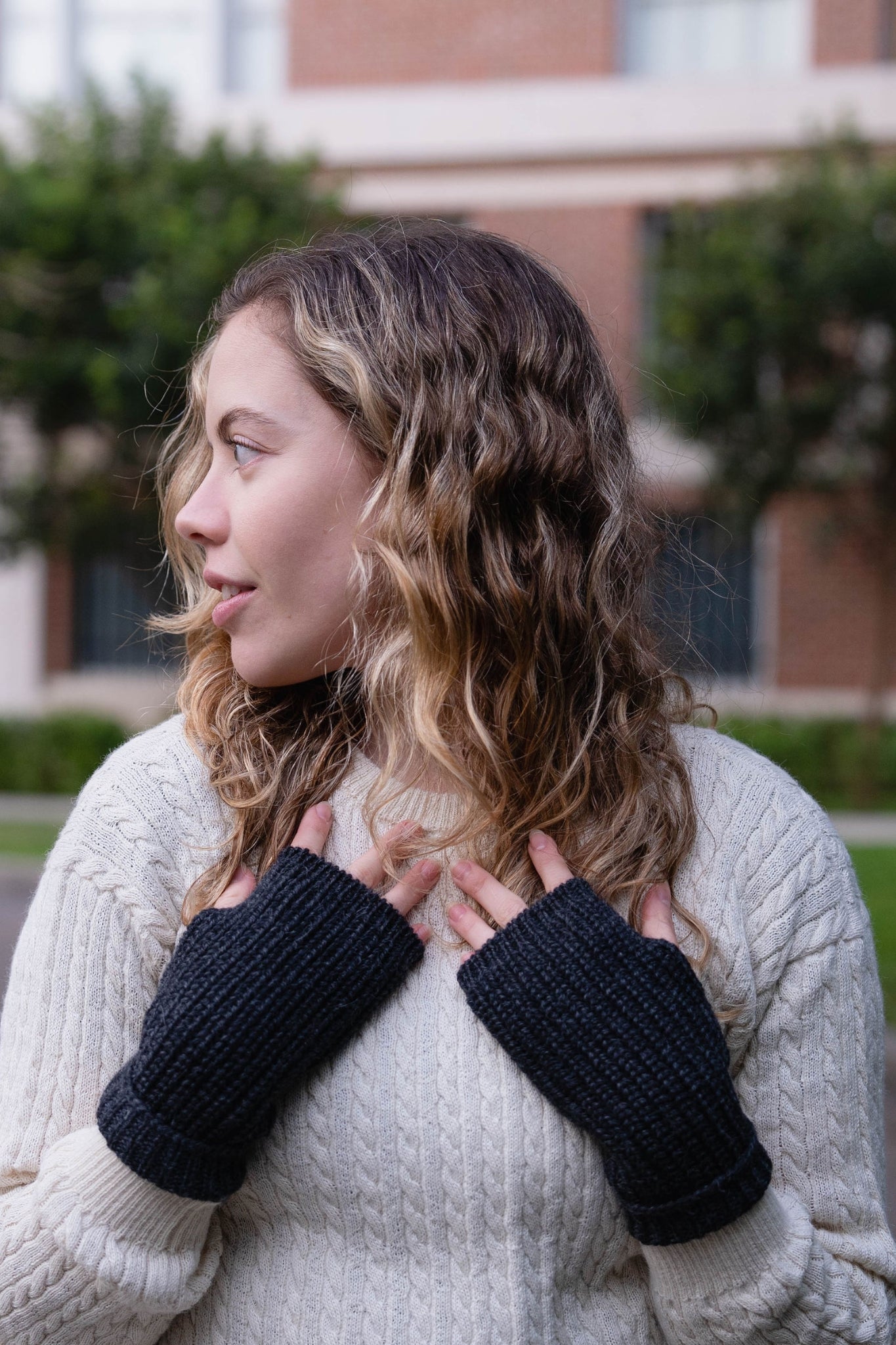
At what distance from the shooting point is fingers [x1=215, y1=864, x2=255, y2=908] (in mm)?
1460

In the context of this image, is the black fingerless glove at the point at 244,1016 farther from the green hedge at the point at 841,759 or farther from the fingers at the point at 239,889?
the green hedge at the point at 841,759

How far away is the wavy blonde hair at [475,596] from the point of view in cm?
151

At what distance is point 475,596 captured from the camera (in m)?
1.53

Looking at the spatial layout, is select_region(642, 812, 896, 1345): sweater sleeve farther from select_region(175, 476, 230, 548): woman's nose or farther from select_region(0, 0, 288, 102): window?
select_region(0, 0, 288, 102): window

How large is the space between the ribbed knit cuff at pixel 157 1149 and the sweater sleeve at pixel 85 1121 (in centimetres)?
2

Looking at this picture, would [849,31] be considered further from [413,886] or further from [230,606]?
[413,886]

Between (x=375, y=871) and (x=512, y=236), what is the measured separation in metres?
9.42

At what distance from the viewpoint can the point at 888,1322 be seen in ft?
4.96

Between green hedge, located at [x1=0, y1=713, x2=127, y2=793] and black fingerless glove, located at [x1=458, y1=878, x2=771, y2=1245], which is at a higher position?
black fingerless glove, located at [x1=458, y1=878, x2=771, y2=1245]

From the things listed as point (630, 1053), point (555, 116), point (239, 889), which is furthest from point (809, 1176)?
point (555, 116)

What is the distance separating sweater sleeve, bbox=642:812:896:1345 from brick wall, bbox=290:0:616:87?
44.9 ft

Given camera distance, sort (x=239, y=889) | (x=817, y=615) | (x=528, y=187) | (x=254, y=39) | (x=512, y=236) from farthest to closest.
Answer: (x=254, y=39) → (x=817, y=615) → (x=528, y=187) → (x=512, y=236) → (x=239, y=889)

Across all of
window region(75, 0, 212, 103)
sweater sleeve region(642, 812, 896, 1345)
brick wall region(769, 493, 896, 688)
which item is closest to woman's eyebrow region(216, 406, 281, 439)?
sweater sleeve region(642, 812, 896, 1345)

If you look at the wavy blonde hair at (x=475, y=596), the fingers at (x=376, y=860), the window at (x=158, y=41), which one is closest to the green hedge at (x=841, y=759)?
the window at (x=158, y=41)
